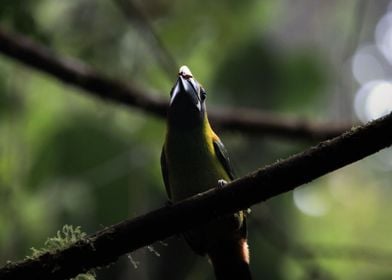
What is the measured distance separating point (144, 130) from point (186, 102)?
1785 millimetres

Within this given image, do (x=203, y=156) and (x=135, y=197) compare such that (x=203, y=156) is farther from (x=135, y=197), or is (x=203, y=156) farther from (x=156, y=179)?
(x=156, y=179)

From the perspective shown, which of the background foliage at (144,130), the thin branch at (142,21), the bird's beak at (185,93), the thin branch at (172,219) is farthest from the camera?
the background foliage at (144,130)

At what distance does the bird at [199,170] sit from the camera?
7.91 ft

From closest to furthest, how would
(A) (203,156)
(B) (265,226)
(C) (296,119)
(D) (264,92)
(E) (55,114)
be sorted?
(A) (203,156) → (B) (265,226) → (C) (296,119) → (E) (55,114) → (D) (264,92)

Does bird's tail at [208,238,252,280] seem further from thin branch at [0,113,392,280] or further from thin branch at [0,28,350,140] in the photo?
thin branch at [0,28,350,140]

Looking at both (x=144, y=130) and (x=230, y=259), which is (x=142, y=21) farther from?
(x=230, y=259)

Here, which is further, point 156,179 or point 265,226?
point 156,179

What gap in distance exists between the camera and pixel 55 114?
4.33 m

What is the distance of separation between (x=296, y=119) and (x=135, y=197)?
3.00 feet

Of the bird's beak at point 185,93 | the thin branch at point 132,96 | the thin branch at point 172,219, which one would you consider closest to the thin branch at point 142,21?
the thin branch at point 132,96

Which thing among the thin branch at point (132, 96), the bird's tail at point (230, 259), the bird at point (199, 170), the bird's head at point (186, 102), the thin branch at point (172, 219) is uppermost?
the thin branch at point (132, 96)

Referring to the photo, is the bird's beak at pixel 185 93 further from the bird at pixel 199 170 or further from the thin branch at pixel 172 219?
the thin branch at pixel 172 219

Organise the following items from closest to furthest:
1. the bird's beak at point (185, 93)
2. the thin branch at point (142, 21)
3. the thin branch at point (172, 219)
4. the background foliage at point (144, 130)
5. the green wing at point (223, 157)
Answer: the thin branch at point (172, 219) → the bird's beak at point (185, 93) → the green wing at point (223, 157) → the thin branch at point (142, 21) → the background foliage at point (144, 130)

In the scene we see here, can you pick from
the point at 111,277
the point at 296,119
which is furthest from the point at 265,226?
the point at 111,277
